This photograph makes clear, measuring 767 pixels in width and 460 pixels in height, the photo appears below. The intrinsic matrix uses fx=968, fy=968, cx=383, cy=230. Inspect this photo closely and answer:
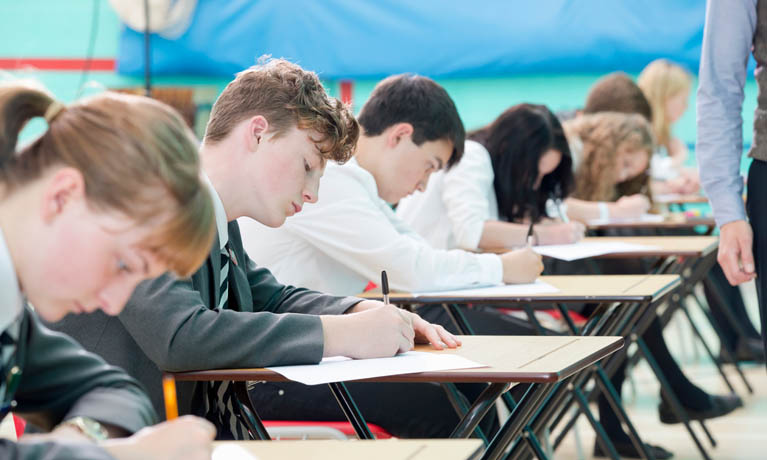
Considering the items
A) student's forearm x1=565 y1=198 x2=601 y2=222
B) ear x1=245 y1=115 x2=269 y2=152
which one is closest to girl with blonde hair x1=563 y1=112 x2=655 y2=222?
student's forearm x1=565 y1=198 x2=601 y2=222

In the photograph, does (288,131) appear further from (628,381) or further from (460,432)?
(628,381)

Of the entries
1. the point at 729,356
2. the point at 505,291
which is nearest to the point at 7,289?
the point at 505,291

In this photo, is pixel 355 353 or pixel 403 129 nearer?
pixel 355 353

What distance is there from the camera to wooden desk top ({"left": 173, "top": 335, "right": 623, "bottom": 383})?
1244mm

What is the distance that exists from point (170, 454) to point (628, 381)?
353 cm

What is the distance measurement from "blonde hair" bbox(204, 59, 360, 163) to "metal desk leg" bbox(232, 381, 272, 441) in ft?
1.56

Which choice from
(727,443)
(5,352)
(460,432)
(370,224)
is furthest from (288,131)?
(727,443)

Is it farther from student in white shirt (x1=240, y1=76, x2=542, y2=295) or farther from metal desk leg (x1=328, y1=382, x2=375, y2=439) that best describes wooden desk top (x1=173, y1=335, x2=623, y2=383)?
student in white shirt (x1=240, y1=76, x2=542, y2=295)

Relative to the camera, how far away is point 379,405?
6.31 feet

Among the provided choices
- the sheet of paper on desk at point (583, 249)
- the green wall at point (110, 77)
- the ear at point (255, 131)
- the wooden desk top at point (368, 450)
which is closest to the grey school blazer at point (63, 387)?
the wooden desk top at point (368, 450)

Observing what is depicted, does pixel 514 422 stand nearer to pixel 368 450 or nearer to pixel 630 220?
pixel 368 450

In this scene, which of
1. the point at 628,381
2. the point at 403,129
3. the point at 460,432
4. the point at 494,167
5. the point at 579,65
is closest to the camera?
the point at 460,432

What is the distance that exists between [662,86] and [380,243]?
137 inches

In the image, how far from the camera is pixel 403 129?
2.45 meters
